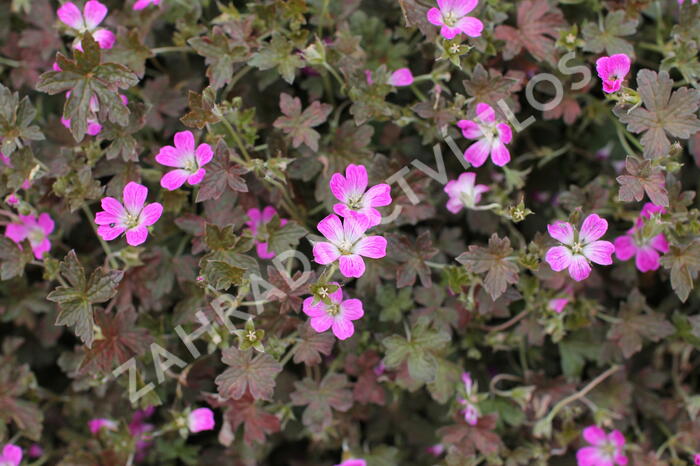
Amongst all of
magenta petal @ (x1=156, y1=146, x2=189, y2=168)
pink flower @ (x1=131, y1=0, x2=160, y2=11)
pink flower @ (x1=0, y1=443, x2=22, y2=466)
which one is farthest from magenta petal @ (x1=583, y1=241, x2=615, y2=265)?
pink flower @ (x1=0, y1=443, x2=22, y2=466)

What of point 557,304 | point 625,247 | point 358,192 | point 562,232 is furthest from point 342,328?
point 625,247

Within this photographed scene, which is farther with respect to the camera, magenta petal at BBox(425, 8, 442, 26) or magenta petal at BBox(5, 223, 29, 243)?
magenta petal at BBox(5, 223, 29, 243)

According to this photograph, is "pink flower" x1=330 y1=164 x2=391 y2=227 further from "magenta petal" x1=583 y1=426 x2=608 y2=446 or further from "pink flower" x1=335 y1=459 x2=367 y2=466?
"magenta petal" x1=583 y1=426 x2=608 y2=446

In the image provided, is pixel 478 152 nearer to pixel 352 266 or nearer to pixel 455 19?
pixel 455 19

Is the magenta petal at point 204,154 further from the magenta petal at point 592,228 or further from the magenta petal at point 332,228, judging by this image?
the magenta petal at point 592,228

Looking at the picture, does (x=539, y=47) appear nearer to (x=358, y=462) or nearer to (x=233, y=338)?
(x=233, y=338)

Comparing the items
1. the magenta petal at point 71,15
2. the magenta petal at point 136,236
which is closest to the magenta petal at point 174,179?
the magenta petal at point 136,236

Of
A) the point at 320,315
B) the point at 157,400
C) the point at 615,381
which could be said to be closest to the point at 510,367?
the point at 615,381
